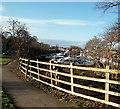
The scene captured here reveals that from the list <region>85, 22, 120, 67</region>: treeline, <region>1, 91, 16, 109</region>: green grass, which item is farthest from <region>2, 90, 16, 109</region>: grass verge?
<region>85, 22, 120, 67</region>: treeline

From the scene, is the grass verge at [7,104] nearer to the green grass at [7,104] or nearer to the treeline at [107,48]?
the green grass at [7,104]

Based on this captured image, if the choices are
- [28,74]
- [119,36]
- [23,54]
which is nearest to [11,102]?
[28,74]

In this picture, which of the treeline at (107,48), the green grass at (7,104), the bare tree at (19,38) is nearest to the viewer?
the green grass at (7,104)

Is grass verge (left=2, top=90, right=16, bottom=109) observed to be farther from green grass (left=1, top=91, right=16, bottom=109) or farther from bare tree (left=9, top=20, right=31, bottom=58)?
bare tree (left=9, top=20, right=31, bottom=58)

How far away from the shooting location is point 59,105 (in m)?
5.12

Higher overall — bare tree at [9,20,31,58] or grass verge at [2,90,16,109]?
bare tree at [9,20,31,58]

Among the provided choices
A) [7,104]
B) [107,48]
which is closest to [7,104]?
[7,104]

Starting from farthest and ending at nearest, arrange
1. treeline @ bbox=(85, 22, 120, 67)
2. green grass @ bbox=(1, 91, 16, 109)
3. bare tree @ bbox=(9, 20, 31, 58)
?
1. bare tree @ bbox=(9, 20, 31, 58)
2. treeline @ bbox=(85, 22, 120, 67)
3. green grass @ bbox=(1, 91, 16, 109)

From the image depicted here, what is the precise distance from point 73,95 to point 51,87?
1627mm

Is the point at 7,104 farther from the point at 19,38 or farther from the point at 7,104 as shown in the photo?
the point at 19,38

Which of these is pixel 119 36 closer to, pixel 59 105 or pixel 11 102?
pixel 59 105

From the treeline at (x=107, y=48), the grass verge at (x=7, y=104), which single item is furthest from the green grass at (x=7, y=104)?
the treeline at (x=107, y=48)

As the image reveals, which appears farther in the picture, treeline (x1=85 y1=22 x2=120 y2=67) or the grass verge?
treeline (x1=85 y1=22 x2=120 y2=67)

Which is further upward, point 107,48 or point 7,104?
point 107,48
